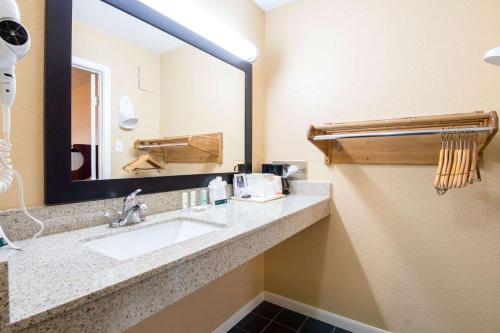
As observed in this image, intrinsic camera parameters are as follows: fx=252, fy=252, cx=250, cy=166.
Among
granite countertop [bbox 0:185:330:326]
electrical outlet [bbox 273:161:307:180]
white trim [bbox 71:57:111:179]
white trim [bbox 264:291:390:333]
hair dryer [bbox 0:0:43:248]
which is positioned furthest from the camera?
electrical outlet [bbox 273:161:307:180]

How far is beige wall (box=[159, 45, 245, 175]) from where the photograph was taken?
1.35 m

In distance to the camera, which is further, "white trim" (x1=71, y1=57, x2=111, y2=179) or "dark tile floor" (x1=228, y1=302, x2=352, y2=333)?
"dark tile floor" (x1=228, y1=302, x2=352, y2=333)

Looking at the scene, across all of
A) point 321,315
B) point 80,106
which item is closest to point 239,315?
point 321,315

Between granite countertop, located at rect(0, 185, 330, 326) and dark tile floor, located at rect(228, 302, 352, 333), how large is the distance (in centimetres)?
96

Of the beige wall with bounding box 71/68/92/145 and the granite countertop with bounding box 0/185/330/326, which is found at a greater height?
the beige wall with bounding box 71/68/92/145

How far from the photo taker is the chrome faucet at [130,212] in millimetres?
1016

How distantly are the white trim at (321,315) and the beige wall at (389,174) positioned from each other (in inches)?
1.6

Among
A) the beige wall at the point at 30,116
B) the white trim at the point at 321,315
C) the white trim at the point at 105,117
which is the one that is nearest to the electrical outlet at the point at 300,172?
the white trim at the point at 321,315

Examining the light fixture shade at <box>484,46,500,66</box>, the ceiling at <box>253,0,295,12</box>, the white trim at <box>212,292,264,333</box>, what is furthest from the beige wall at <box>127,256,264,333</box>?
the ceiling at <box>253,0,295,12</box>

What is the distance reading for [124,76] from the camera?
3.77 feet

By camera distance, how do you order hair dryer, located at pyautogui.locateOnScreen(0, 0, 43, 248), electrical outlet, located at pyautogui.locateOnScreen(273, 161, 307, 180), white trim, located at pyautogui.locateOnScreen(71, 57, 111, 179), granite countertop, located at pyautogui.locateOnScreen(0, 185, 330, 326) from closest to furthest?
1. granite countertop, located at pyautogui.locateOnScreen(0, 185, 330, 326)
2. hair dryer, located at pyautogui.locateOnScreen(0, 0, 43, 248)
3. white trim, located at pyautogui.locateOnScreen(71, 57, 111, 179)
4. electrical outlet, located at pyautogui.locateOnScreen(273, 161, 307, 180)

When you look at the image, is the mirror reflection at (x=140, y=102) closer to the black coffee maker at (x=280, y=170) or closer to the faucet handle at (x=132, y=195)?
the faucet handle at (x=132, y=195)

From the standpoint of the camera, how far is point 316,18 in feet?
5.74

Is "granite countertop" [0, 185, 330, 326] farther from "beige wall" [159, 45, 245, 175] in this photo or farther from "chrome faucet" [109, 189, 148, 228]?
"beige wall" [159, 45, 245, 175]
